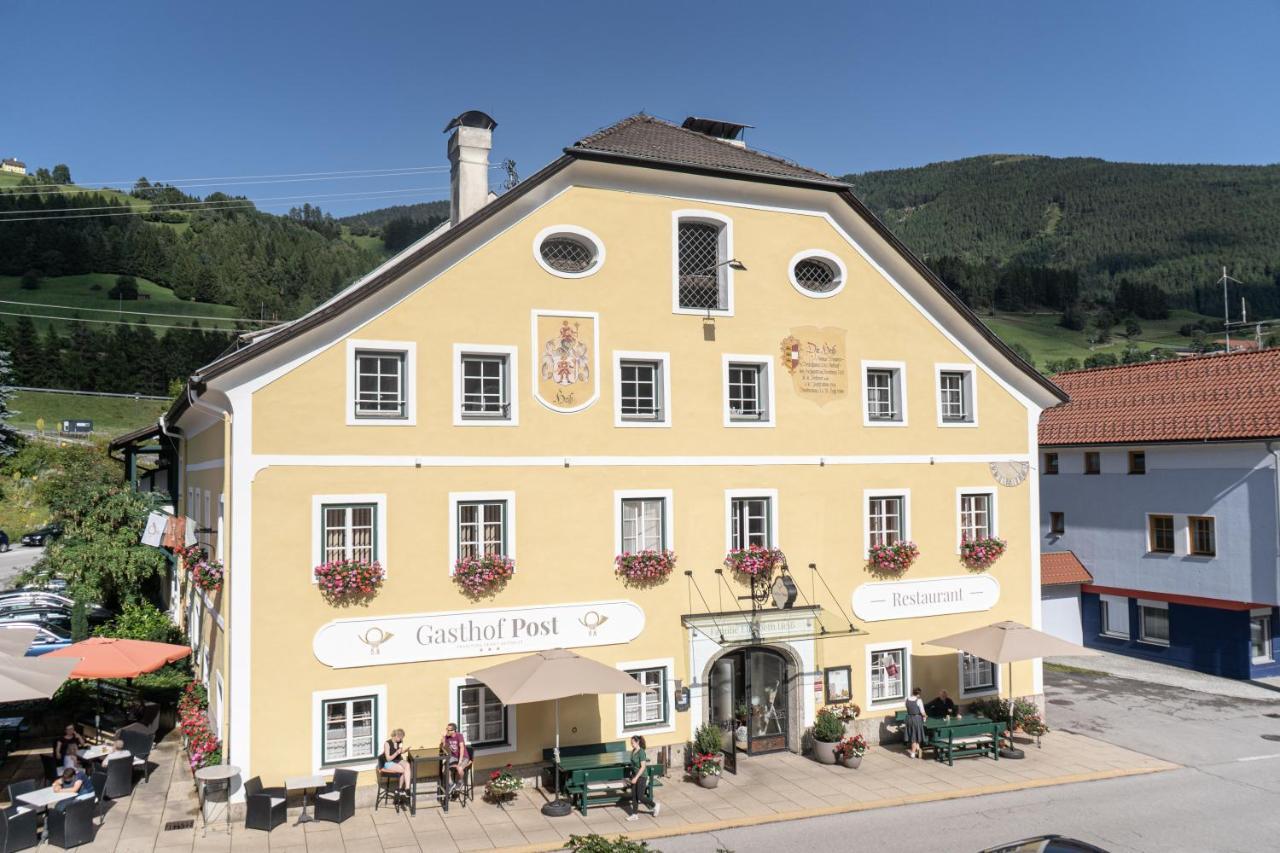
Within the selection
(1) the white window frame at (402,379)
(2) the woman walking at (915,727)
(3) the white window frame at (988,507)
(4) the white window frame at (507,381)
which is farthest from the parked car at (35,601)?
(3) the white window frame at (988,507)

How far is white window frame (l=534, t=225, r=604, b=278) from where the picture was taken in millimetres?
19375

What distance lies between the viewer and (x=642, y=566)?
19.6 m

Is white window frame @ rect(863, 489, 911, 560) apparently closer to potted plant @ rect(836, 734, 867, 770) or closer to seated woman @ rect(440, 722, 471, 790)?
potted plant @ rect(836, 734, 867, 770)

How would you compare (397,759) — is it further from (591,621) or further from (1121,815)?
(1121,815)

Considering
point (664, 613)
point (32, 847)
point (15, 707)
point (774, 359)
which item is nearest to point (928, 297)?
point (774, 359)

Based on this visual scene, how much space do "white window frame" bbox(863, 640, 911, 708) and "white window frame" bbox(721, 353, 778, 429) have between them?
5.61m

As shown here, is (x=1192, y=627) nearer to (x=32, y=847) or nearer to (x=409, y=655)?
(x=409, y=655)

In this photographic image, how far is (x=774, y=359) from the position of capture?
70.1ft

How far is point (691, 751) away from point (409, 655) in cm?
617

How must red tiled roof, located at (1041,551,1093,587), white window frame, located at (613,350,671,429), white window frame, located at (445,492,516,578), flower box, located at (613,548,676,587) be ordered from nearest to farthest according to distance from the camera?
white window frame, located at (445,492,516,578) < flower box, located at (613,548,676,587) < white window frame, located at (613,350,671,429) < red tiled roof, located at (1041,551,1093,587)

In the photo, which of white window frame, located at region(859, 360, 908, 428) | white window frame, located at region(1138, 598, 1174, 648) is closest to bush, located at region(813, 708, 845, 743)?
white window frame, located at region(859, 360, 908, 428)

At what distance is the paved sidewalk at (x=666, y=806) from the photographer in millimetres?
15938

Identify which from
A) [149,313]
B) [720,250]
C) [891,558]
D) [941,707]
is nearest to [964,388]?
[891,558]

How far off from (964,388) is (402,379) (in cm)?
1334
